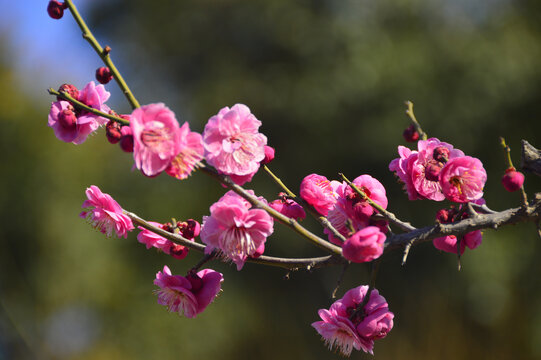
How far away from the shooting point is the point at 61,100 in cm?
81

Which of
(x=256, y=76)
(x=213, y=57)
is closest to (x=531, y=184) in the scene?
(x=256, y=76)

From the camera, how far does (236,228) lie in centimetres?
71

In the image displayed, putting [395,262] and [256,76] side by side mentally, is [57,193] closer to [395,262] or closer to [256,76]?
[256,76]

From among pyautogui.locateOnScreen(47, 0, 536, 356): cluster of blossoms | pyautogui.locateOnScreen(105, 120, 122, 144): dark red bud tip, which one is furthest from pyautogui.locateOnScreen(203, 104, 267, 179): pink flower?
pyautogui.locateOnScreen(105, 120, 122, 144): dark red bud tip

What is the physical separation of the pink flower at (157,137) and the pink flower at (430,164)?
1.21ft

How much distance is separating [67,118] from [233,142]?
26 centimetres

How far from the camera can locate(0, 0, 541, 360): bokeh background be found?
6259 mm

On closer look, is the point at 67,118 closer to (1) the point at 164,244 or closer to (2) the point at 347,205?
(1) the point at 164,244

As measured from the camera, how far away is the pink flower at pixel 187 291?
2.68 ft

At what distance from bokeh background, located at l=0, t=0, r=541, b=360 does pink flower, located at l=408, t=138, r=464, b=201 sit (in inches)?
209

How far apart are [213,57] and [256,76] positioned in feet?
3.55

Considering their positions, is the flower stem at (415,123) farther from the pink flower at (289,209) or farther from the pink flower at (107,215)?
the pink flower at (107,215)

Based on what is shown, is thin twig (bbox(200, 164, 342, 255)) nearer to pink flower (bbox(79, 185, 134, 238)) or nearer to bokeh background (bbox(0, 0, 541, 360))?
pink flower (bbox(79, 185, 134, 238))

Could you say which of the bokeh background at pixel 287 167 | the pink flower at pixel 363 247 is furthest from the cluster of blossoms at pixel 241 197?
the bokeh background at pixel 287 167
